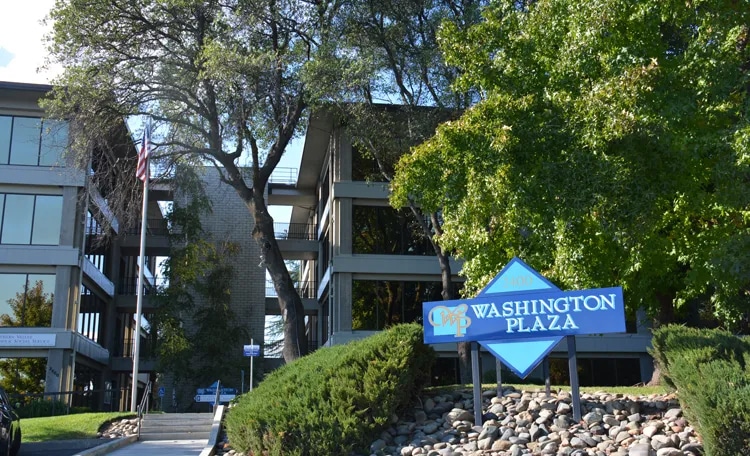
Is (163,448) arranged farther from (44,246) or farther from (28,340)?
(44,246)

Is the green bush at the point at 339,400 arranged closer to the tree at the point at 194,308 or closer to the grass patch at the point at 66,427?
the grass patch at the point at 66,427

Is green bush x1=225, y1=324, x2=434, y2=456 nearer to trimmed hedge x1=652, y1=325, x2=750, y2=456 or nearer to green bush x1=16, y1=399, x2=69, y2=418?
trimmed hedge x1=652, y1=325, x2=750, y2=456

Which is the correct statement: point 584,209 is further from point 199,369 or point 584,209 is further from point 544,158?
point 199,369

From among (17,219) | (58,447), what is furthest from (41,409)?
(58,447)

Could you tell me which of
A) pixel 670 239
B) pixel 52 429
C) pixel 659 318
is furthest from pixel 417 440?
pixel 52 429

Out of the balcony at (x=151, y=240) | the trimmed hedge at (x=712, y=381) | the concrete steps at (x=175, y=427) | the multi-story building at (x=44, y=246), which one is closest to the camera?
the trimmed hedge at (x=712, y=381)

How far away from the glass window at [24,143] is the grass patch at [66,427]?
14588mm

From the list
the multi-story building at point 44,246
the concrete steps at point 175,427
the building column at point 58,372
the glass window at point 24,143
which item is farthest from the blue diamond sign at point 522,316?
the glass window at point 24,143

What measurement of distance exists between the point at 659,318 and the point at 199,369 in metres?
22.4

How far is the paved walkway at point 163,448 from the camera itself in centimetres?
1545

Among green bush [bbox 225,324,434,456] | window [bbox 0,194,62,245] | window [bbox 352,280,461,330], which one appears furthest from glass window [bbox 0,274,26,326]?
green bush [bbox 225,324,434,456]

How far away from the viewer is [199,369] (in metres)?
34.5

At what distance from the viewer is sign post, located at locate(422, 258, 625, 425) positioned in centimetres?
1066

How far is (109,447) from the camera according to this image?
1603 cm
